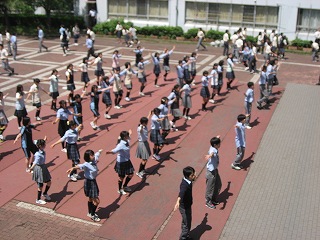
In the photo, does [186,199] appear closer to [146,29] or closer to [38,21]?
[146,29]

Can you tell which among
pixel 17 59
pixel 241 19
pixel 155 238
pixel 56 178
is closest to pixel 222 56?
pixel 241 19

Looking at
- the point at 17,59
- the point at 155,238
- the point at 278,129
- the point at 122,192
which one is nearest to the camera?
the point at 155,238

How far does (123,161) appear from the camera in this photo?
394 inches

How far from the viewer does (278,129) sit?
14.9 m

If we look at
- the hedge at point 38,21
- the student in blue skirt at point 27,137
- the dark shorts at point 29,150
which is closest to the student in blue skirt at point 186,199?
the student in blue skirt at point 27,137

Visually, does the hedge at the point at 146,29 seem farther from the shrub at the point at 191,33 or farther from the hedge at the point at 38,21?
the hedge at the point at 38,21

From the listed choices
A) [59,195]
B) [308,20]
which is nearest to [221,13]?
[308,20]

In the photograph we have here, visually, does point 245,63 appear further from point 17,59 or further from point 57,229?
point 57,229

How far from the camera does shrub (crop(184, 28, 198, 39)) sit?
3158cm

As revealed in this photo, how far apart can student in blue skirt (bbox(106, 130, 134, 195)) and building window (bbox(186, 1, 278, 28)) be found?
23.8 m

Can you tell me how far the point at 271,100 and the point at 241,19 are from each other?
48.9ft

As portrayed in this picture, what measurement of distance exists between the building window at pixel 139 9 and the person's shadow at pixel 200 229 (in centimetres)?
2645

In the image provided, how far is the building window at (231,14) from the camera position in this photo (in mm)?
30875

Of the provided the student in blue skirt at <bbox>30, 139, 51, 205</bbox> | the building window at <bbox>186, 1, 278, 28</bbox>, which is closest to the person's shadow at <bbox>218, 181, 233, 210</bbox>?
the student in blue skirt at <bbox>30, 139, 51, 205</bbox>
